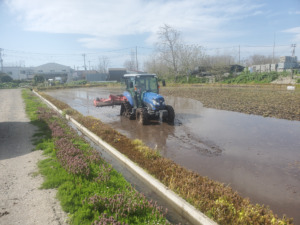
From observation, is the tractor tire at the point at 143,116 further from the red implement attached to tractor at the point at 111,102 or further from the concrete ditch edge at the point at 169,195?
the concrete ditch edge at the point at 169,195

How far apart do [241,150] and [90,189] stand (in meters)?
4.57

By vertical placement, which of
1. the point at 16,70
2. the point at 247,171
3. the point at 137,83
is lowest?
the point at 247,171

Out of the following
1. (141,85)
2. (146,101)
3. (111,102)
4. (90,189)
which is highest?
(141,85)

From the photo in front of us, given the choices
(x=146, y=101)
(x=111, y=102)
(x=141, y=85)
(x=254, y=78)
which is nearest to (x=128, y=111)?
(x=111, y=102)

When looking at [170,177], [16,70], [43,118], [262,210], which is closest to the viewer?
[262,210]

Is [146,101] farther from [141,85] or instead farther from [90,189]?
[90,189]

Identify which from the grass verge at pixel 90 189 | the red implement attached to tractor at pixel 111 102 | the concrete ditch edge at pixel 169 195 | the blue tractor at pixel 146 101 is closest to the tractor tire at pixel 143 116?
the blue tractor at pixel 146 101

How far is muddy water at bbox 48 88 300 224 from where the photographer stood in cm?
431

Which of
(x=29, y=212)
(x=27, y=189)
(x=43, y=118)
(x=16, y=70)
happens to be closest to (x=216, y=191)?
(x=29, y=212)

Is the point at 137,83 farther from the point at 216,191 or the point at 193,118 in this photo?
the point at 216,191

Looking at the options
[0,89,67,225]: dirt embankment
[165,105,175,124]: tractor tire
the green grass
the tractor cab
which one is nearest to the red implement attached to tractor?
the tractor cab

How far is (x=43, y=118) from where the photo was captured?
1053 centimetres

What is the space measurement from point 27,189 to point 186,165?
3.69 metres

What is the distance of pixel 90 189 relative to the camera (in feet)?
13.5
